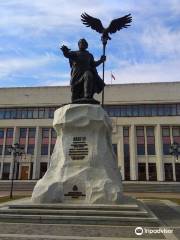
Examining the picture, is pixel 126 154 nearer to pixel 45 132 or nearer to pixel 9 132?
pixel 45 132

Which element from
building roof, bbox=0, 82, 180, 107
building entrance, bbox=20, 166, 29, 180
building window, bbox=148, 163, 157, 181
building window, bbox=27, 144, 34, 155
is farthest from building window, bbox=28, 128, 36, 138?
building window, bbox=148, 163, 157, 181

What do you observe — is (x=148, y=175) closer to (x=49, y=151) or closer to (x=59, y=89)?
(x=49, y=151)

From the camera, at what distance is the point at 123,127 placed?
53969mm

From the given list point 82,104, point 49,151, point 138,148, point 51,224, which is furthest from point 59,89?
point 51,224

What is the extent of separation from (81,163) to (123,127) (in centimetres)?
4309

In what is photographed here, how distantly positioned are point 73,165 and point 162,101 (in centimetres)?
4453

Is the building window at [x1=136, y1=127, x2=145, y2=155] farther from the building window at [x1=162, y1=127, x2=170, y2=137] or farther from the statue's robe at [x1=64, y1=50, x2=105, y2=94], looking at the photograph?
the statue's robe at [x1=64, y1=50, x2=105, y2=94]

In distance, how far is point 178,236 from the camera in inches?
300

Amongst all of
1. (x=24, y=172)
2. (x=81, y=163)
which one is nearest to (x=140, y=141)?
(x=24, y=172)

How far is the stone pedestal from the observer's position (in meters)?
10.2

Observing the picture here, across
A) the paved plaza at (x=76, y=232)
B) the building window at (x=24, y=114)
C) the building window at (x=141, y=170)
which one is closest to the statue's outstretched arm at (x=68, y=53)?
the paved plaza at (x=76, y=232)

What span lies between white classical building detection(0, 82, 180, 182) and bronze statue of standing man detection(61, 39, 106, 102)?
39458mm

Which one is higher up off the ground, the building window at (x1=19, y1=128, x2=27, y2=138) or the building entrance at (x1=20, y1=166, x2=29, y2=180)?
the building window at (x1=19, y1=128, x2=27, y2=138)

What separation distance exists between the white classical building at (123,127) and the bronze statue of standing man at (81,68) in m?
39.5
